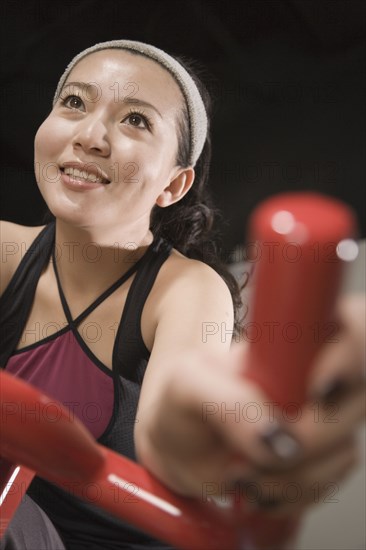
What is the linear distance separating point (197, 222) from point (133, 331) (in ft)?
0.90

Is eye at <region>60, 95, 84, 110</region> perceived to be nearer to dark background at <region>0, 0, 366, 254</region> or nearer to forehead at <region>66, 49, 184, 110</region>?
forehead at <region>66, 49, 184, 110</region>

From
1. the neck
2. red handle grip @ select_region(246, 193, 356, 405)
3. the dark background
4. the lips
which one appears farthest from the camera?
the dark background

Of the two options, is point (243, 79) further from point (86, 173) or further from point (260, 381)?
point (260, 381)

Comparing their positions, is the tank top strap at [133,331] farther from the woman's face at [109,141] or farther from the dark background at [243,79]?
the dark background at [243,79]

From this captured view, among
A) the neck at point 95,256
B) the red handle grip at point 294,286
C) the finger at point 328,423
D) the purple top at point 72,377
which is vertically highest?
the neck at point 95,256

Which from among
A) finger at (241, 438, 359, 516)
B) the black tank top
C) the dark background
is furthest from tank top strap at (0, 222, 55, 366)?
finger at (241, 438, 359, 516)

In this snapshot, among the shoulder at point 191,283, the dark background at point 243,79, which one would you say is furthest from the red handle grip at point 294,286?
the dark background at point 243,79

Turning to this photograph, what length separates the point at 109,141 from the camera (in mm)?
814

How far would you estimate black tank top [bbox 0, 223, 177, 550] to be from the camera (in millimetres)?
866

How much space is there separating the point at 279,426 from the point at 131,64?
1.94ft

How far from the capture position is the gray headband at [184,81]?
891mm

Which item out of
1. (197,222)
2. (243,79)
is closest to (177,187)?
(197,222)

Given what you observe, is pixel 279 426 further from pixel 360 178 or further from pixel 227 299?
pixel 360 178

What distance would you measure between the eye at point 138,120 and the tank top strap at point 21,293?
0.22m
